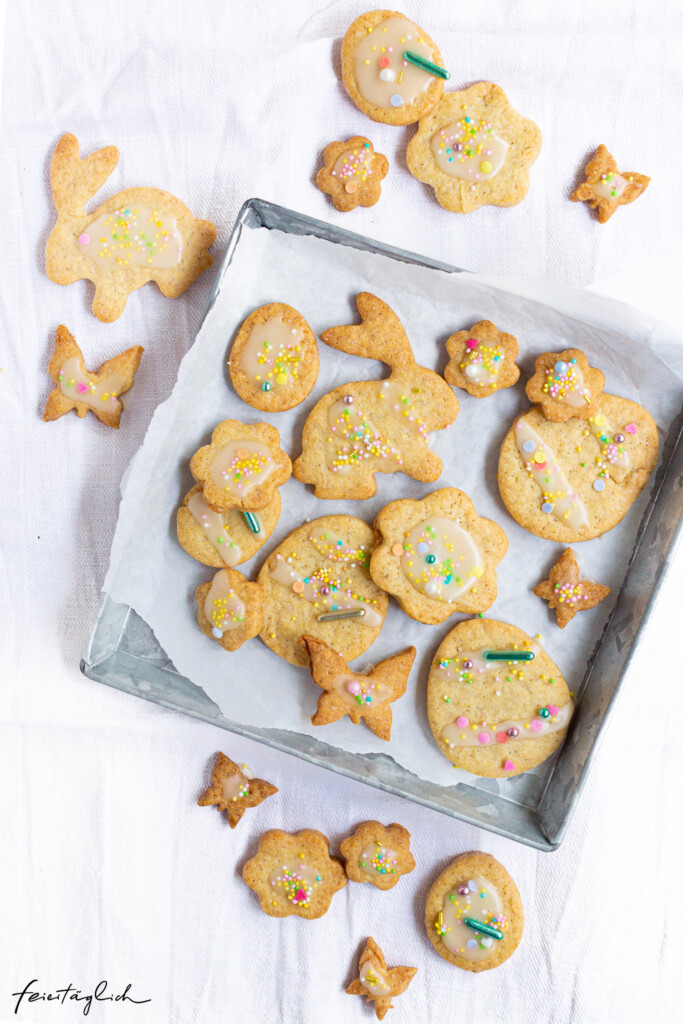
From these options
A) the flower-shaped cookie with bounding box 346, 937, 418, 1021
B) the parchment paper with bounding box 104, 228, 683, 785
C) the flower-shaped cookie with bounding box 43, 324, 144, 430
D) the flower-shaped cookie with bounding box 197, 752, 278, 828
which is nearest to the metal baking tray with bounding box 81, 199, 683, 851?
the parchment paper with bounding box 104, 228, 683, 785

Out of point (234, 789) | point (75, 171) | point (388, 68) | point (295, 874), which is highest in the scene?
point (388, 68)

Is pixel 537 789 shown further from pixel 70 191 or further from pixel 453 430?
pixel 70 191

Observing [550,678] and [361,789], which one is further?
[361,789]

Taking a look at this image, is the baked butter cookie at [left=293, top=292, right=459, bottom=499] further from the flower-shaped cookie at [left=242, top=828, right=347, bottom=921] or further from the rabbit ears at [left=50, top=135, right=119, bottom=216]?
the flower-shaped cookie at [left=242, top=828, right=347, bottom=921]

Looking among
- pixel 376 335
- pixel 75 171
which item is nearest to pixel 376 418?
pixel 376 335

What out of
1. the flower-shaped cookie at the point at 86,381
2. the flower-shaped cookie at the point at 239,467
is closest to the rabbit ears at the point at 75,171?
the flower-shaped cookie at the point at 86,381

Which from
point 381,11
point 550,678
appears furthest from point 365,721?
point 381,11

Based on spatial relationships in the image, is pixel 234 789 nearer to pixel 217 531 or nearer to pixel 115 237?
pixel 217 531
